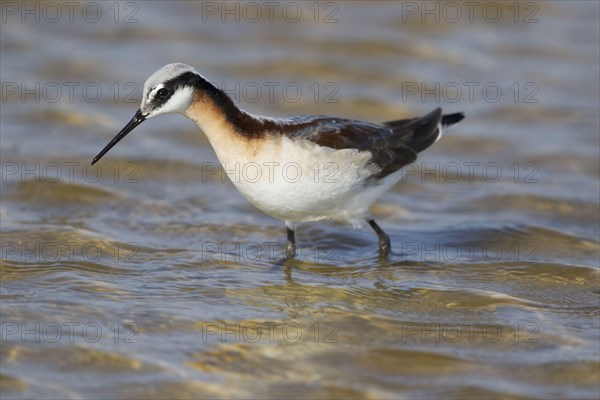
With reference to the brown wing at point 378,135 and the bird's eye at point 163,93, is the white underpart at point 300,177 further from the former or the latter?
the bird's eye at point 163,93

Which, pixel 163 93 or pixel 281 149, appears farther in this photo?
pixel 281 149

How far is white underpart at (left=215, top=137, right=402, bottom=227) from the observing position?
8883 mm

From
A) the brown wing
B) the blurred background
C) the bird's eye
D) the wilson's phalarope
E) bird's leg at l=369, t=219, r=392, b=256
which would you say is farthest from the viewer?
bird's leg at l=369, t=219, r=392, b=256

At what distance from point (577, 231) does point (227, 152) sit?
3.94 metres

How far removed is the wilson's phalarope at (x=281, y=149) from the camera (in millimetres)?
8852

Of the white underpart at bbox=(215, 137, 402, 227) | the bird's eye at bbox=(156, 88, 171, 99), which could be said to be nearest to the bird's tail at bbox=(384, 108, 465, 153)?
the white underpart at bbox=(215, 137, 402, 227)

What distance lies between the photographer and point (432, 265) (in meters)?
9.76

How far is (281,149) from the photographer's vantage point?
29.3 feet

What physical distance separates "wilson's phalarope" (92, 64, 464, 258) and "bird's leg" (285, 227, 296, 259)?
0.13 meters

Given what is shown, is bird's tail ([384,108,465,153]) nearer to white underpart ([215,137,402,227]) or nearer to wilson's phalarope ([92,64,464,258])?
wilson's phalarope ([92,64,464,258])

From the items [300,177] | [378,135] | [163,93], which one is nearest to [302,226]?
[378,135]

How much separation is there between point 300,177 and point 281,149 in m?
0.30

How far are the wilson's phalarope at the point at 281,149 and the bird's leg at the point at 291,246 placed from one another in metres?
0.13

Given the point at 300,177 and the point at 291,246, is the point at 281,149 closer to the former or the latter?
the point at 300,177
